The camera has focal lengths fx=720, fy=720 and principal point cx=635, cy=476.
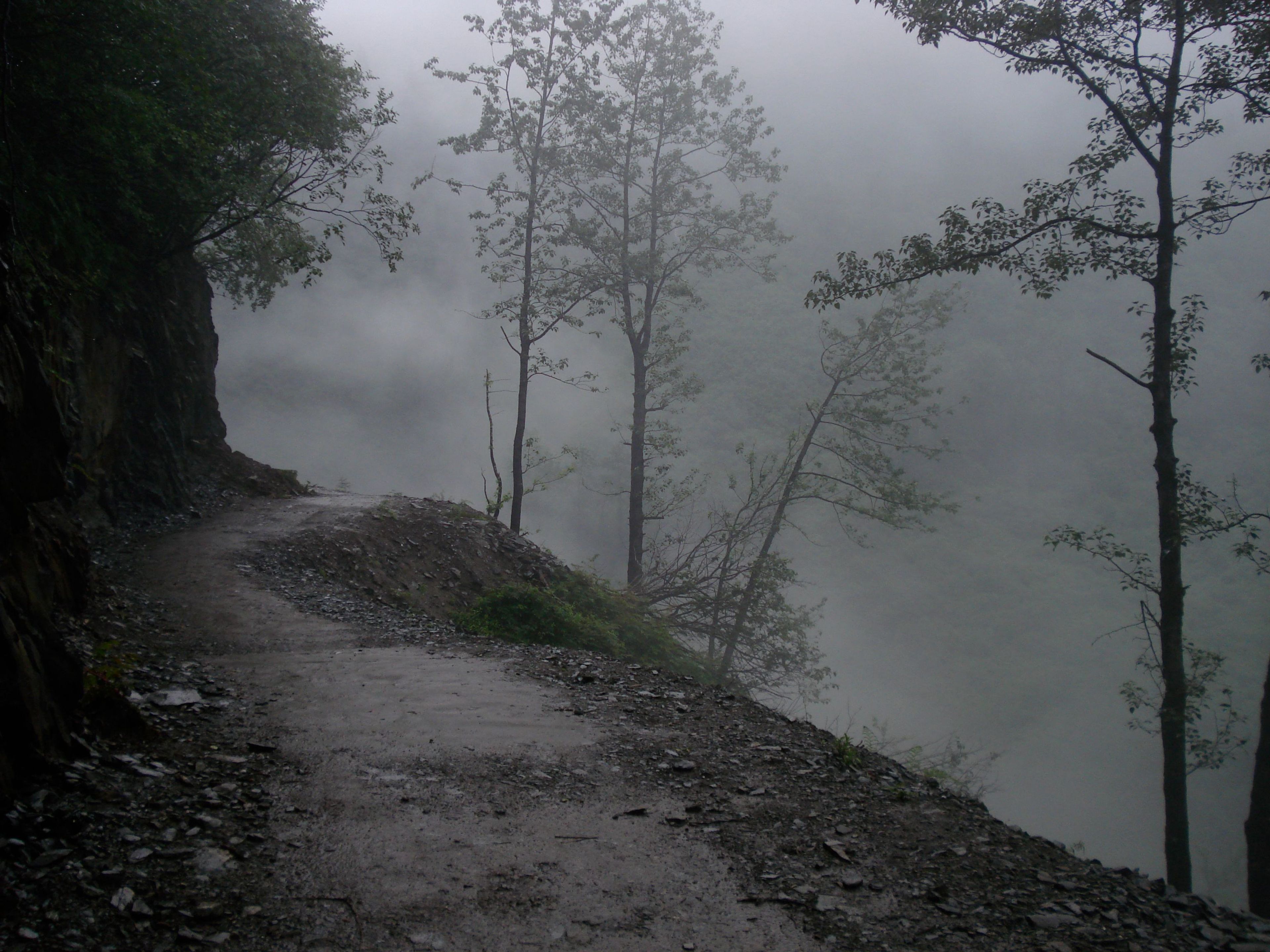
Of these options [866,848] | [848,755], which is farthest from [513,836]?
[848,755]

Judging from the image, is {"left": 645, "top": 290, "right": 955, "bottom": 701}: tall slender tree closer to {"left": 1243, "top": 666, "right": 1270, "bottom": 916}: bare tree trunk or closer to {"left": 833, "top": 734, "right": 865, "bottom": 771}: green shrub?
{"left": 1243, "top": 666, "right": 1270, "bottom": 916}: bare tree trunk

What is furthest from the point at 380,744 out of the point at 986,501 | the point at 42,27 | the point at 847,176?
the point at 847,176

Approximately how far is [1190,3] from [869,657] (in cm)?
4122

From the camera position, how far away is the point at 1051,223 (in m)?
9.10

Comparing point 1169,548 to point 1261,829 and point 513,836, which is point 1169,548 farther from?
point 513,836

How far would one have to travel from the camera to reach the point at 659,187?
20.5 meters

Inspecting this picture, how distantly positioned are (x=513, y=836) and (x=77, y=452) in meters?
9.68

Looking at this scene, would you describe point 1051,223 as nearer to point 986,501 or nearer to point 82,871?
point 82,871

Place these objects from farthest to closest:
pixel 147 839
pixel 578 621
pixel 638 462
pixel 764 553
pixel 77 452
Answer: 1. pixel 638 462
2. pixel 764 553
3. pixel 578 621
4. pixel 77 452
5. pixel 147 839

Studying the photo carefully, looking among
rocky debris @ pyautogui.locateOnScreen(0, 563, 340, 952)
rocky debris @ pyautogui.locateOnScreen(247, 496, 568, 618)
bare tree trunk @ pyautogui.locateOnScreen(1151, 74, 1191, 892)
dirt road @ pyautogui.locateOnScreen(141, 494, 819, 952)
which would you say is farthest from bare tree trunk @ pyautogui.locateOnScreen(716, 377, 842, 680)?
rocky debris @ pyautogui.locateOnScreen(0, 563, 340, 952)

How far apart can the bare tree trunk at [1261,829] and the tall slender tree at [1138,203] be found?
0.55 metres

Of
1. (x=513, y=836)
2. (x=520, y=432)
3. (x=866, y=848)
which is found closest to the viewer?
(x=513, y=836)

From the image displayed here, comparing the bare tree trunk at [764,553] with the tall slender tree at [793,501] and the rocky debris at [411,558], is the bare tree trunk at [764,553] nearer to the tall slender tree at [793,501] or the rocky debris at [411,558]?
the tall slender tree at [793,501]

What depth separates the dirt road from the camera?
3.23m
